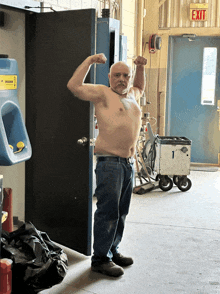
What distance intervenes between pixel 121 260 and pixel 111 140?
3.20ft

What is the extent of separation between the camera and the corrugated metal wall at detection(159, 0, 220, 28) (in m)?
7.42

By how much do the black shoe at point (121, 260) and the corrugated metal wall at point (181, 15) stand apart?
17.4 feet

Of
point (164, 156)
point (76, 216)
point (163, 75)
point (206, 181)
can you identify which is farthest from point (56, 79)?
point (163, 75)

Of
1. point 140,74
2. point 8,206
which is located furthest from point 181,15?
point 8,206

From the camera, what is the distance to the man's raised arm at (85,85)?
2.90 metres

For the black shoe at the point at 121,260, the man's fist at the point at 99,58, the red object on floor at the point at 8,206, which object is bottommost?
the black shoe at the point at 121,260

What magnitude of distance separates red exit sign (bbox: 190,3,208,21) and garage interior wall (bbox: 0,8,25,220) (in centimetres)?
460

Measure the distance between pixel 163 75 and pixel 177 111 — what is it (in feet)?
2.31

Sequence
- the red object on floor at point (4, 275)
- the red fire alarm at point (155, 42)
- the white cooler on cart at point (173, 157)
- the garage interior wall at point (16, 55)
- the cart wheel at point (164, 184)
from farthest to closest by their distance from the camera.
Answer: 1. the red fire alarm at point (155, 42)
2. the cart wheel at point (164, 184)
3. the white cooler on cart at point (173, 157)
4. the garage interior wall at point (16, 55)
5. the red object on floor at point (4, 275)

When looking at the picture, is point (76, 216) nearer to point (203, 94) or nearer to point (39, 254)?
point (39, 254)

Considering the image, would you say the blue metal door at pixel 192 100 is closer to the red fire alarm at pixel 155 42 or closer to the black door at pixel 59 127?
the red fire alarm at pixel 155 42

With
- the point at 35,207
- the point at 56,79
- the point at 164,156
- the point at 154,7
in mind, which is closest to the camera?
the point at 56,79

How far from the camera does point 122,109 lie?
2.99 m

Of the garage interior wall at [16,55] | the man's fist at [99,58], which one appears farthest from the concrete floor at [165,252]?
the man's fist at [99,58]
